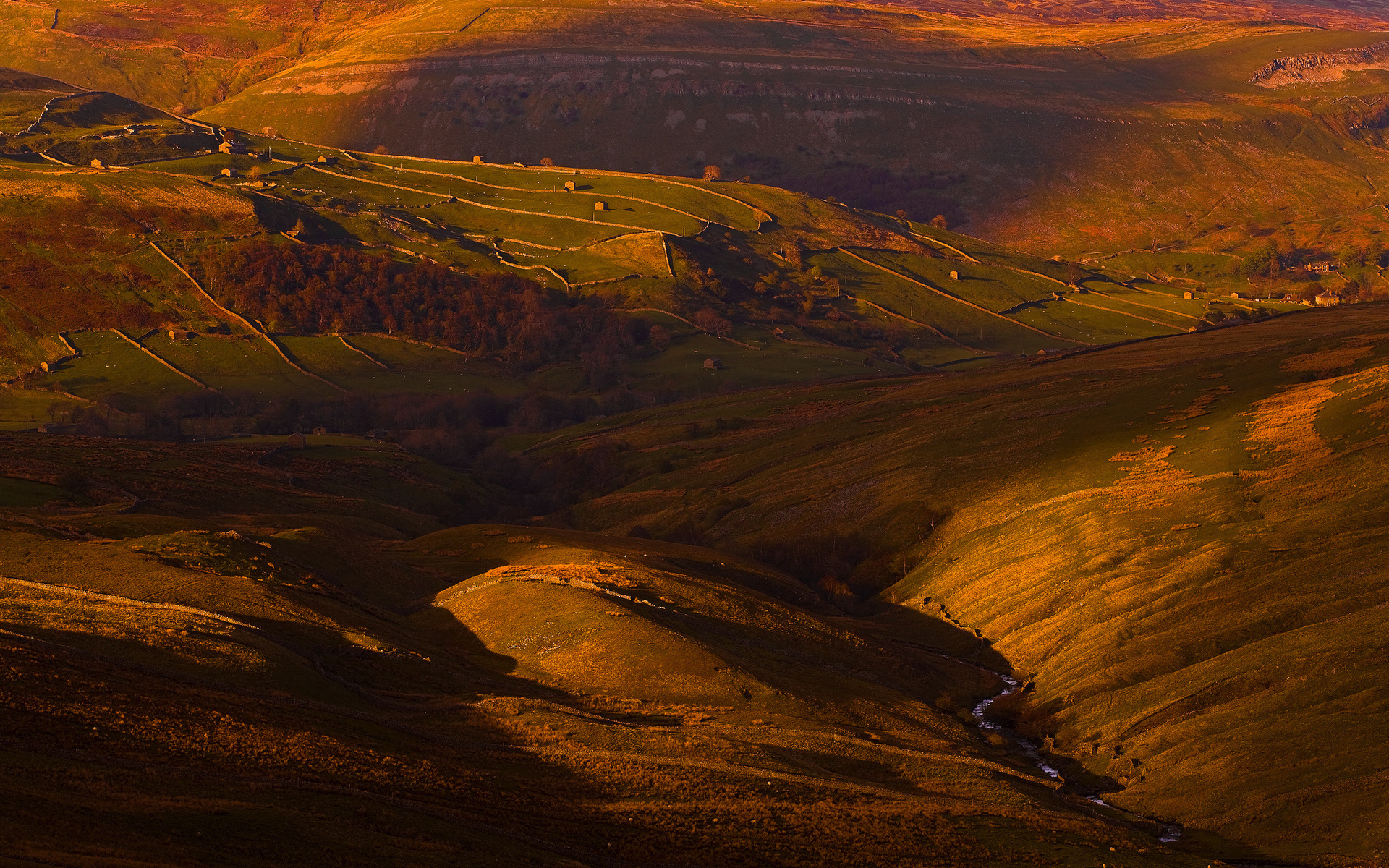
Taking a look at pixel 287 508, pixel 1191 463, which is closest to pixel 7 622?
pixel 287 508

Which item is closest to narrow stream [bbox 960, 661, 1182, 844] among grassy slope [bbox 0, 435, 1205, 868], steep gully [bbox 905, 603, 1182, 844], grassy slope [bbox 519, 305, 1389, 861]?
steep gully [bbox 905, 603, 1182, 844]

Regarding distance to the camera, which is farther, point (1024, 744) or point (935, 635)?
point (935, 635)

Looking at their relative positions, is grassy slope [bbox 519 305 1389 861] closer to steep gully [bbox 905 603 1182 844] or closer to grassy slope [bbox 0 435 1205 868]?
Answer: steep gully [bbox 905 603 1182 844]

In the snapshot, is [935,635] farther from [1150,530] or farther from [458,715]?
[458,715]

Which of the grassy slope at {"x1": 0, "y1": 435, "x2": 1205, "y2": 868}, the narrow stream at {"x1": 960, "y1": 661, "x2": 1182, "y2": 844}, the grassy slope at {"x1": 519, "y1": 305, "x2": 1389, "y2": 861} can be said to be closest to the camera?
the grassy slope at {"x1": 0, "y1": 435, "x2": 1205, "y2": 868}

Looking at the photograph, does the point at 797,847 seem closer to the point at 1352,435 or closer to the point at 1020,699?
the point at 1020,699

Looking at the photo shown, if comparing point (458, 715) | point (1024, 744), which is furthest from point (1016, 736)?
point (458, 715)

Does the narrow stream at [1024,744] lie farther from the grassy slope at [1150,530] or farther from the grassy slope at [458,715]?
the grassy slope at [458,715]

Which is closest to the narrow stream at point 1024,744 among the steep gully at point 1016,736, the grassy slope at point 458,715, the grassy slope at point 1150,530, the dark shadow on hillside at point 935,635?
the steep gully at point 1016,736
